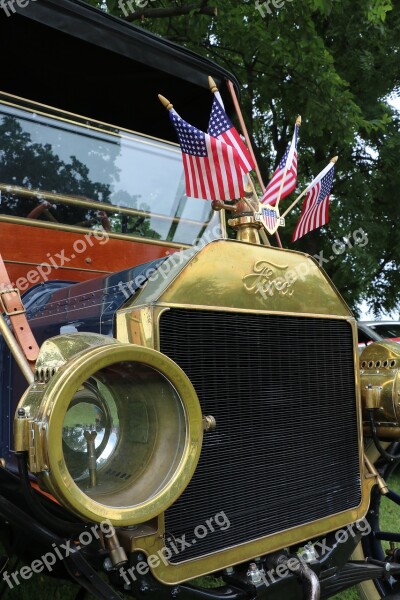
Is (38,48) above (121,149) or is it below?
above

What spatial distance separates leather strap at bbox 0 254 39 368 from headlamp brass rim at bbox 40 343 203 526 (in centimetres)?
44

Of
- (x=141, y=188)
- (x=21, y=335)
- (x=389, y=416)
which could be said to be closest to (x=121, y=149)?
(x=141, y=188)

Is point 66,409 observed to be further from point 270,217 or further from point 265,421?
point 270,217

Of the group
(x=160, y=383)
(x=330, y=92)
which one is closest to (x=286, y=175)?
(x=160, y=383)

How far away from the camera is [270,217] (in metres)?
2.35

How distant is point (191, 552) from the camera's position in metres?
1.67

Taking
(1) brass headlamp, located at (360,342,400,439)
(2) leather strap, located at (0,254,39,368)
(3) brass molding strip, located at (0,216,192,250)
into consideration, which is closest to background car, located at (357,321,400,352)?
(3) brass molding strip, located at (0,216,192,250)

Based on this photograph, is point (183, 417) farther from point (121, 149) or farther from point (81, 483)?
point (121, 149)

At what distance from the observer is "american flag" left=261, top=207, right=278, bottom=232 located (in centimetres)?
231

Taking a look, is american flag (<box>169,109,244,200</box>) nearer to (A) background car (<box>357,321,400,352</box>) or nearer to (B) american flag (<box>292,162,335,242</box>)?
(B) american flag (<box>292,162,335,242</box>)

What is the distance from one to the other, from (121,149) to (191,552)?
1792 millimetres

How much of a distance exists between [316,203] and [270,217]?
83 centimetres

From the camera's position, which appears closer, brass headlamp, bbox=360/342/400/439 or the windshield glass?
brass headlamp, bbox=360/342/400/439

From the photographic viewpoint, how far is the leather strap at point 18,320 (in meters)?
1.75
